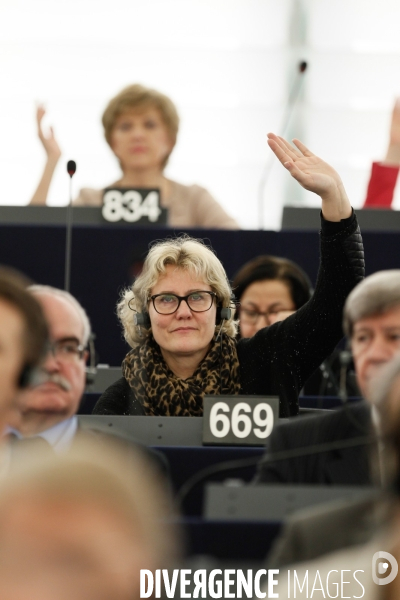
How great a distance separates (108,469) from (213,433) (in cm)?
180

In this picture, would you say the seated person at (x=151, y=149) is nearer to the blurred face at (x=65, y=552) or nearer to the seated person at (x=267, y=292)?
the seated person at (x=267, y=292)

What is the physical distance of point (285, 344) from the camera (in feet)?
9.91

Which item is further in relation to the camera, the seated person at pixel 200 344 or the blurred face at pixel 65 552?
the seated person at pixel 200 344

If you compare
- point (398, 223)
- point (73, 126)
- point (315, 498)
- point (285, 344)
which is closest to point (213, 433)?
point (285, 344)

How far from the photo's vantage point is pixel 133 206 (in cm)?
455

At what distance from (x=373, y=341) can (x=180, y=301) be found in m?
0.93

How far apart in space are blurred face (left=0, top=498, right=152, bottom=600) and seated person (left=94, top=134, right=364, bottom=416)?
204 centimetres

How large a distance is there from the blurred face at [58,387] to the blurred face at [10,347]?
2.13ft

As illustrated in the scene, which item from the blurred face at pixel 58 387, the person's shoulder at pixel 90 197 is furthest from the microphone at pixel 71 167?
the blurred face at pixel 58 387

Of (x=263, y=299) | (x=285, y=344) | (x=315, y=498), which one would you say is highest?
(x=263, y=299)

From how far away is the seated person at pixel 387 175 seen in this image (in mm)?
4730

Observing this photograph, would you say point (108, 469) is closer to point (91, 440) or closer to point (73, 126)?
point (91, 440)

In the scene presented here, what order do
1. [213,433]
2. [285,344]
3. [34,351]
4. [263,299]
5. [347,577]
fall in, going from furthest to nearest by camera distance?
[263,299]
[285,344]
[213,433]
[34,351]
[347,577]

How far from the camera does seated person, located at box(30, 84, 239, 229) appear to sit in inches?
177
